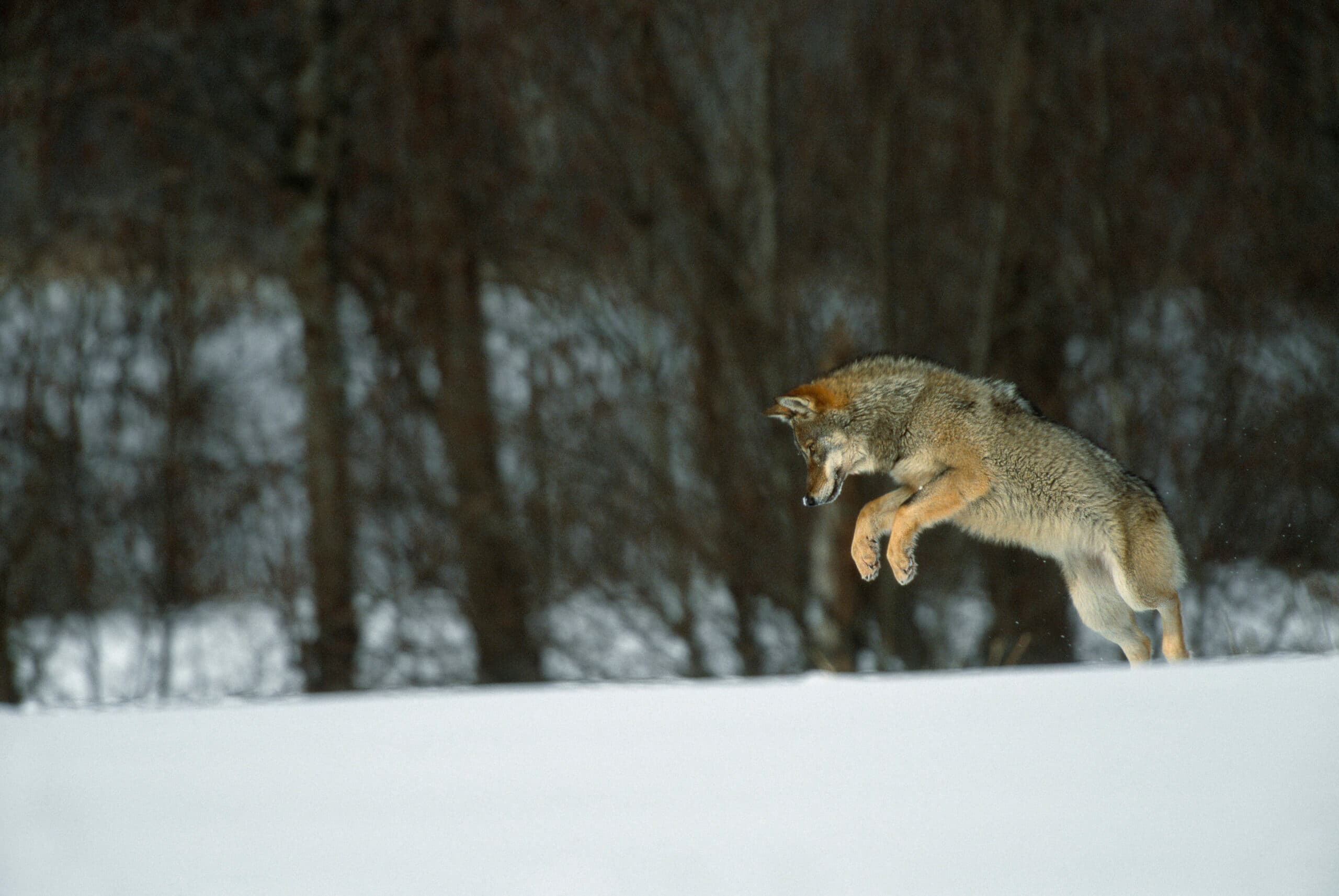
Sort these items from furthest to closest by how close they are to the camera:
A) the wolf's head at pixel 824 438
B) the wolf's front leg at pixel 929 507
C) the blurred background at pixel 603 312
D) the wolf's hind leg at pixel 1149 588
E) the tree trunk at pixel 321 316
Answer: the tree trunk at pixel 321 316 → the blurred background at pixel 603 312 → the wolf's head at pixel 824 438 → the wolf's front leg at pixel 929 507 → the wolf's hind leg at pixel 1149 588

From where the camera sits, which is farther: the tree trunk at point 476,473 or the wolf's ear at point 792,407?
the tree trunk at point 476,473

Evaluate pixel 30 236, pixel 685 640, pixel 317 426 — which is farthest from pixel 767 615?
pixel 30 236

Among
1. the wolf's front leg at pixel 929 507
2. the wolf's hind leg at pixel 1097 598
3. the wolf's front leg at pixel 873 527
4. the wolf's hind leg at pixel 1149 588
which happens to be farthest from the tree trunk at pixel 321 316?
the wolf's hind leg at pixel 1149 588

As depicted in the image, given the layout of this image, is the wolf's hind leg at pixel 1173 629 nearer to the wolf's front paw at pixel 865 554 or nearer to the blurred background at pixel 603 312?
the wolf's front paw at pixel 865 554

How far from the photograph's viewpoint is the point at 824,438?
271 centimetres

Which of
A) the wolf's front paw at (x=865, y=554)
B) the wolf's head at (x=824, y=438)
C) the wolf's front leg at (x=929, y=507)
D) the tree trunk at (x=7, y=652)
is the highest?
the wolf's head at (x=824, y=438)

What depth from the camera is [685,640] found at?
8.67 m

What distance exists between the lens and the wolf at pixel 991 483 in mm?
2484

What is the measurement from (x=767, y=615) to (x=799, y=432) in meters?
6.02

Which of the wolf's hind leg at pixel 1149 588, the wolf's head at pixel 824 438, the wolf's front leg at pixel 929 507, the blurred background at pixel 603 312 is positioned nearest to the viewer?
the wolf's hind leg at pixel 1149 588

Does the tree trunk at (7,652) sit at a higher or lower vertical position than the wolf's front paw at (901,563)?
lower

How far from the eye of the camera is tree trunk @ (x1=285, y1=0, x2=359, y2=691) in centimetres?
875

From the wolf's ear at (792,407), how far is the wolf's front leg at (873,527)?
264 millimetres

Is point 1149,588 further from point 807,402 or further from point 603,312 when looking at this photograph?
point 603,312
